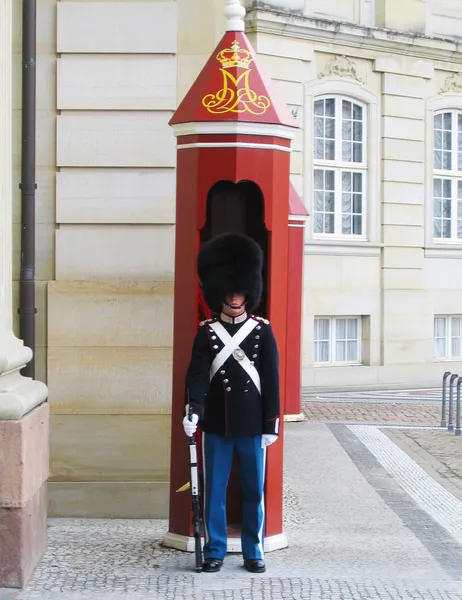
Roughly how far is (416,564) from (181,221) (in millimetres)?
2358

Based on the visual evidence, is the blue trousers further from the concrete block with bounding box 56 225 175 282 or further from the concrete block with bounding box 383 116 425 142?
the concrete block with bounding box 383 116 425 142

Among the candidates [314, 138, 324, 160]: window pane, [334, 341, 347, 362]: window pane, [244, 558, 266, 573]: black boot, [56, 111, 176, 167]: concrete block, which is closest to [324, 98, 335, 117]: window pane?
[314, 138, 324, 160]: window pane

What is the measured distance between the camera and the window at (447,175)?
73.5 feet

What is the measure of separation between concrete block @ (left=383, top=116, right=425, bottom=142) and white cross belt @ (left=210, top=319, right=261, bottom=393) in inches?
590

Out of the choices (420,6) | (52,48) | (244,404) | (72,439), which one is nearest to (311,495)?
(72,439)

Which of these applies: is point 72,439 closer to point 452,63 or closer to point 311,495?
point 311,495

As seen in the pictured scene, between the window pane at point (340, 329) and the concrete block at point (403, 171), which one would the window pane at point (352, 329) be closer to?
the window pane at point (340, 329)

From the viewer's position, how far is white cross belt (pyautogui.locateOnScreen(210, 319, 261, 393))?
664 centimetres

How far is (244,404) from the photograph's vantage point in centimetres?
663

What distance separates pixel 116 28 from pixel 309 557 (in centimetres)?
364

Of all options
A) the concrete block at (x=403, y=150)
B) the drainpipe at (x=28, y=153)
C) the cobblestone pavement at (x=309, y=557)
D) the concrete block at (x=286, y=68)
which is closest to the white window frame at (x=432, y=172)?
the concrete block at (x=403, y=150)

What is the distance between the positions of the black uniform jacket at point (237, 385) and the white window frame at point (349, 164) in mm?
13441

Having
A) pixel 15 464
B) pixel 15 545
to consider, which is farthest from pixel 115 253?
pixel 15 545

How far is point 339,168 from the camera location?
21.0m
